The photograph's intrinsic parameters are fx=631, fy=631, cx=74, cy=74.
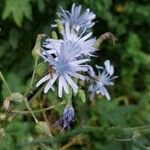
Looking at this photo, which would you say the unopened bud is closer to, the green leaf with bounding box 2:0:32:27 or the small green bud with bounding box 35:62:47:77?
the small green bud with bounding box 35:62:47:77

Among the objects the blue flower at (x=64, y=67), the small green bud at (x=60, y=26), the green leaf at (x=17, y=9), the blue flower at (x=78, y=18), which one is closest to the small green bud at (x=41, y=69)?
the blue flower at (x=64, y=67)

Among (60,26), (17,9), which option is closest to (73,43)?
(60,26)

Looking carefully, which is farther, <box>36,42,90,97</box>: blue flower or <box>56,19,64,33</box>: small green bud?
<box>56,19,64,33</box>: small green bud

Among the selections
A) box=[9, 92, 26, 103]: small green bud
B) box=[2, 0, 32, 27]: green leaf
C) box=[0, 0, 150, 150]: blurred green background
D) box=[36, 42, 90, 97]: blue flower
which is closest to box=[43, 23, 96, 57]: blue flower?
box=[36, 42, 90, 97]: blue flower

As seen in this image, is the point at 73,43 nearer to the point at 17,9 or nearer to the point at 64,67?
the point at 64,67

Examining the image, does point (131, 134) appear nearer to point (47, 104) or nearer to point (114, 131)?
point (114, 131)

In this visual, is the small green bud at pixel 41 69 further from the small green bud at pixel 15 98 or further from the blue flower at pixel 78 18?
the blue flower at pixel 78 18

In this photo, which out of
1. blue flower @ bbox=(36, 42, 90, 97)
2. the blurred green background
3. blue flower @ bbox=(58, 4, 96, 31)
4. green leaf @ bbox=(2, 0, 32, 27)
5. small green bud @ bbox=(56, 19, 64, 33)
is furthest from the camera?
green leaf @ bbox=(2, 0, 32, 27)
